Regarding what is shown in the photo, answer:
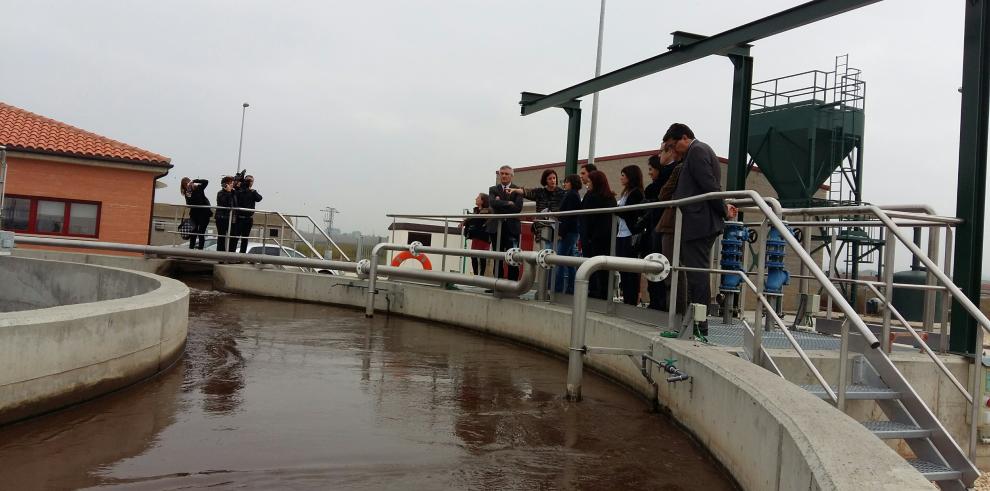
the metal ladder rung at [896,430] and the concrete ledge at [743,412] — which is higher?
the concrete ledge at [743,412]

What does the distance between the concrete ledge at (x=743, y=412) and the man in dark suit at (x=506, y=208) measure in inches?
45.8

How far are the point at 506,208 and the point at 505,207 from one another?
2cm

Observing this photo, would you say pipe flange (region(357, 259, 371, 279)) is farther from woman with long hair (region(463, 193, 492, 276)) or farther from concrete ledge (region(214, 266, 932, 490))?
concrete ledge (region(214, 266, 932, 490))

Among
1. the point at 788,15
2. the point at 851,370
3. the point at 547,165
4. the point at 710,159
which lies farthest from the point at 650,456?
the point at 547,165

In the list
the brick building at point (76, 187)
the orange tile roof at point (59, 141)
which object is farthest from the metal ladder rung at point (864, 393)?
the orange tile roof at point (59, 141)

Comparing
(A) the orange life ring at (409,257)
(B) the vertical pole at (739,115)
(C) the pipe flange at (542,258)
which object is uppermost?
(B) the vertical pole at (739,115)

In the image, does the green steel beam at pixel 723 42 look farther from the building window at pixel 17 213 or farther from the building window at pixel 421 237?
the building window at pixel 17 213

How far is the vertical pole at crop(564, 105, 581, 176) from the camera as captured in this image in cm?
1268

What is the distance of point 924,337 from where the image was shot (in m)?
6.62

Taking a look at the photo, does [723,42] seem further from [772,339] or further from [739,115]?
[772,339]

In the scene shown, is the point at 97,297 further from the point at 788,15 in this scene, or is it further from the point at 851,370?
the point at 788,15

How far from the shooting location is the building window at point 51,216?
690 inches

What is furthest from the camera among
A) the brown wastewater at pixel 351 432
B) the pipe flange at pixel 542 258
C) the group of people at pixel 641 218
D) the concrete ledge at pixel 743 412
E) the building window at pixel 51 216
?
the building window at pixel 51 216

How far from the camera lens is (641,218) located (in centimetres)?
720
